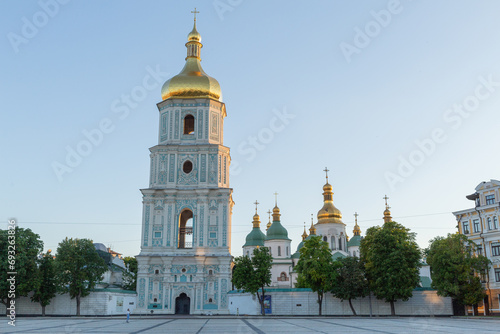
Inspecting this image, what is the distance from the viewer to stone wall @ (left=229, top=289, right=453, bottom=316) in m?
43.6

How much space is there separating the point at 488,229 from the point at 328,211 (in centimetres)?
3672

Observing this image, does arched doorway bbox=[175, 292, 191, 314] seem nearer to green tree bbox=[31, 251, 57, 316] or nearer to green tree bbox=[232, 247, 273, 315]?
green tree bbox=[232, 247, 273, 315]

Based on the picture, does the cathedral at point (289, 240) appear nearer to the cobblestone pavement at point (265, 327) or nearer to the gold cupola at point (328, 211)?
the gold cupola at point (328, 211)

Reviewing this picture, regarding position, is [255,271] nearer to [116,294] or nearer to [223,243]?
[223,243]

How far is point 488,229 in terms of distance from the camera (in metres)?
44.5

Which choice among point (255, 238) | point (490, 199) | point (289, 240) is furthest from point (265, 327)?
point (255, 238)

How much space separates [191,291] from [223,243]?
5.39 metres

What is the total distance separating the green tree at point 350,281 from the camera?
42062 millimetres

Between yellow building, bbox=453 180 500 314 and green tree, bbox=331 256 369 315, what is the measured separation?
1070 cm

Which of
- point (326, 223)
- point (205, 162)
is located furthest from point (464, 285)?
point (326, 223)

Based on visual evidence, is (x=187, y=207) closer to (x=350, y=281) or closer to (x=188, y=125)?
(x=188, y=125)

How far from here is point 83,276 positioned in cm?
4384

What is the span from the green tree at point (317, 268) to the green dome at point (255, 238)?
4081 cm

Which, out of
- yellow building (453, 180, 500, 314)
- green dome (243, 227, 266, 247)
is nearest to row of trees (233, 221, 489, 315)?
yellow building (453, 180, 500, 314)
